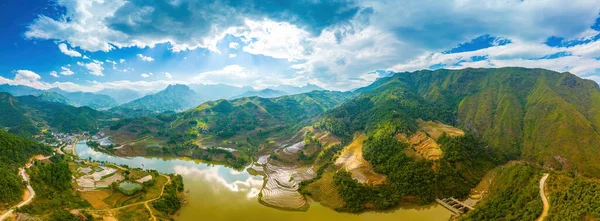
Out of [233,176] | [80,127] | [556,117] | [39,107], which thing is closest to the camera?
[233,176]

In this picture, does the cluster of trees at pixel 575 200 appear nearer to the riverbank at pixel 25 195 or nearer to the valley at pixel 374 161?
the valley at pixel 374 161

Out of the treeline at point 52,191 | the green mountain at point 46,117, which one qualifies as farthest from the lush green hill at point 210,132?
the treeline at point 52,191

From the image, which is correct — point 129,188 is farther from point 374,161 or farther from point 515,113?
point 515,113

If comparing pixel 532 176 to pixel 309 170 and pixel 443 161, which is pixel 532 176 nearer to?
pixel 443 161

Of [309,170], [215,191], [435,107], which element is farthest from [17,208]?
[435,107]

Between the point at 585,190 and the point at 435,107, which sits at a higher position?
the point at 435,107

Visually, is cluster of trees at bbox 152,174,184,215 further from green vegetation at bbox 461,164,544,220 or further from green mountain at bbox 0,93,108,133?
green mountain at bbox 0,93,108,133
